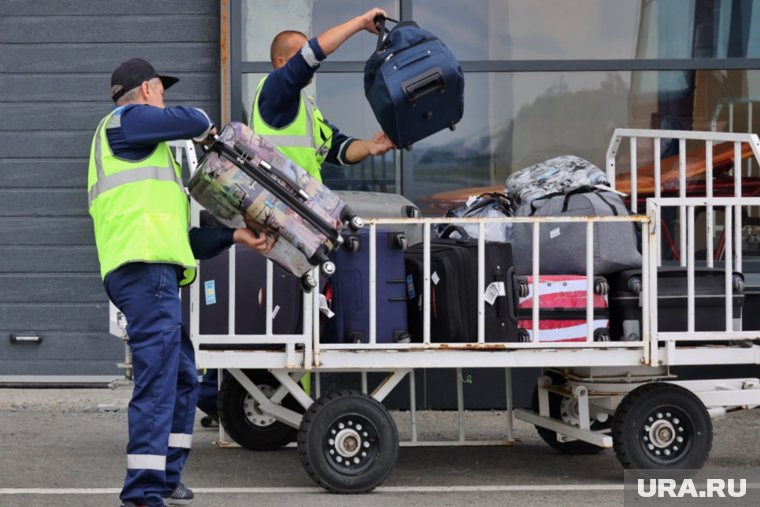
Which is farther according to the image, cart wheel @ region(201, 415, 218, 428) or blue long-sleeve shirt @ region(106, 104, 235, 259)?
cart wheel @ region(201, 415, 218, 428)

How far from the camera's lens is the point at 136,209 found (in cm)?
575

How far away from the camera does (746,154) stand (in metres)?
9.48

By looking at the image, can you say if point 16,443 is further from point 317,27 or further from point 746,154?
point 746,154

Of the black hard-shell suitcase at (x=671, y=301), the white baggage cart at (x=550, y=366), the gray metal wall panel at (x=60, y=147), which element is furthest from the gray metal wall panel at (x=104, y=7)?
the black hard-shell suitcase at (x=671, y=301)

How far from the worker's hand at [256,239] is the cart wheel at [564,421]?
2059 mm

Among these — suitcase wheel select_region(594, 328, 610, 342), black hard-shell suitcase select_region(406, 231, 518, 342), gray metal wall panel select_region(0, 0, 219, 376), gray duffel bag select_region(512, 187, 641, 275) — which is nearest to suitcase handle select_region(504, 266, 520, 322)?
black hard-shell suitcase select_region(406, 231, 518, 342)

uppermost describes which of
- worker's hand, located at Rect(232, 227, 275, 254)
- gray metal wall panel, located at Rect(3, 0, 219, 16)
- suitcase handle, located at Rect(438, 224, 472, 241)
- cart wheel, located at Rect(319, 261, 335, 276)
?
gray metal wall panel, located at Rect(3, 0, 219, 16)

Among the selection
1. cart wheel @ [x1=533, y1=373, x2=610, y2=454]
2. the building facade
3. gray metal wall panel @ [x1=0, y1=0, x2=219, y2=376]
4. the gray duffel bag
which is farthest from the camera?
gray metal wall panel @ [x1=0, y1=0, x2=219, y2=376]

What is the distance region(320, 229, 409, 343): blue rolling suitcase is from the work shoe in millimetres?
982

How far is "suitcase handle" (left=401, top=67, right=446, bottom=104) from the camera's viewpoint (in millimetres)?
Answer: 6435

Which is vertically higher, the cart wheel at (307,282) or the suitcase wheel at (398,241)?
the suitcase wheel at (398,241)

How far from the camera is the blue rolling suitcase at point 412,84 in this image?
6449 mm

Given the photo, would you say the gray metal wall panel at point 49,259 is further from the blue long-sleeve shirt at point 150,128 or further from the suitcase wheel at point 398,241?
the blue long-sleeve shirt at point 150,128

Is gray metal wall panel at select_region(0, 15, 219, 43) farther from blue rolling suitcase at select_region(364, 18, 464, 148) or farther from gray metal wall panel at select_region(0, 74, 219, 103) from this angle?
blue rolling suitcase at select_region(364, 18, 464, 148)
